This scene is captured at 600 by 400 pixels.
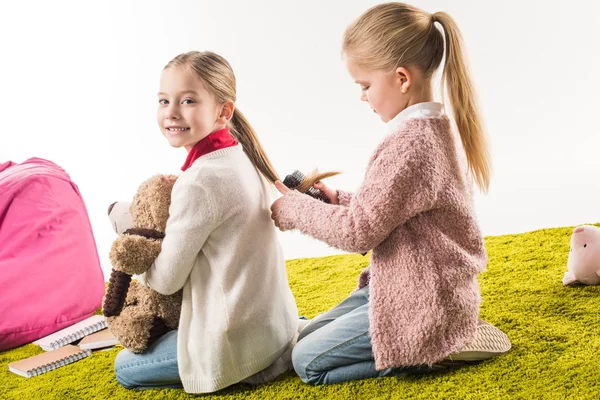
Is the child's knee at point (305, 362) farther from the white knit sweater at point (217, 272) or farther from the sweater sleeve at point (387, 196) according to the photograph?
the sweater sleeve at point (387, 196)

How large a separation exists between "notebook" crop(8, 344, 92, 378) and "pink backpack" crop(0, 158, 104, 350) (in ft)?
0.59

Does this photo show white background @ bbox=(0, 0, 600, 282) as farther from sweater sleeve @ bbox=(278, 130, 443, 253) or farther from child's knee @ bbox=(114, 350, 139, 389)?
sweater sleeve @ bbox=(278, 130, 443, 253)

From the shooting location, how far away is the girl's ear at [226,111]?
1741 mm

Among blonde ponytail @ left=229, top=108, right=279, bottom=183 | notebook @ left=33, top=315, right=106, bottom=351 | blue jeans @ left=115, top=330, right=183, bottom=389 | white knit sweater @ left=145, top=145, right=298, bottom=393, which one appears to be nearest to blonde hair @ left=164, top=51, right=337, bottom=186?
blonde ponytail @ left=229, top=108, right=279, bottom=183

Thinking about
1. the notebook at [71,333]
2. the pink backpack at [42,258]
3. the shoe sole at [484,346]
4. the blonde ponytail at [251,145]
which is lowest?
the notebook at [71,333]

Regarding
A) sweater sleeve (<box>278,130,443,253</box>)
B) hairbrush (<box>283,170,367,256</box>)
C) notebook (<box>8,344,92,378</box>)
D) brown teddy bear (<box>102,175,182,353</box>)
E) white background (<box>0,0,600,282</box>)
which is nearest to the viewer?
sweater sleeve (<box>278,130,443,253</box>)

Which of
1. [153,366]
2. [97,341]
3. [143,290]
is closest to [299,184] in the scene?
[143,290]

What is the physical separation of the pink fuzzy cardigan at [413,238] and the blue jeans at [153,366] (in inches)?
17.6

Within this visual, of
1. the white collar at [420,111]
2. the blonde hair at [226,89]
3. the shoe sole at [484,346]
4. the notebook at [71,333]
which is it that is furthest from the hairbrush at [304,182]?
the notebook at [71,333]

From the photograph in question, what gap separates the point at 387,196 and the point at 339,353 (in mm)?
407

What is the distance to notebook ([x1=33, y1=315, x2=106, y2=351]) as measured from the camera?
222 cm

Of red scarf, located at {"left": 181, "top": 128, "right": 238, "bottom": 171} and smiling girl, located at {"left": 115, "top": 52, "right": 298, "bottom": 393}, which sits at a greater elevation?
red scarf, located at {"left": 181, "top": 128, "right": 238, "bottom": 171}

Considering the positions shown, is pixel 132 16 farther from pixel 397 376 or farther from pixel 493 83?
pixel 397 376

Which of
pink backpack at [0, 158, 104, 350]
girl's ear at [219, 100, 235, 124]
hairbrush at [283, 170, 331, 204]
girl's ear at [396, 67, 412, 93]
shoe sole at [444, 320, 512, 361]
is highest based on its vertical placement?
girl's ear at [396, 67, 412, 93]
